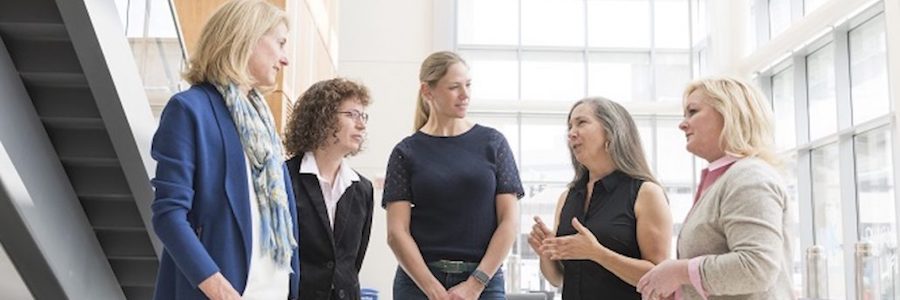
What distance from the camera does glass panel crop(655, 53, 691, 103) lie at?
13.9m

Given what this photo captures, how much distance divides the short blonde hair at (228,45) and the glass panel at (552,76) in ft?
38.0

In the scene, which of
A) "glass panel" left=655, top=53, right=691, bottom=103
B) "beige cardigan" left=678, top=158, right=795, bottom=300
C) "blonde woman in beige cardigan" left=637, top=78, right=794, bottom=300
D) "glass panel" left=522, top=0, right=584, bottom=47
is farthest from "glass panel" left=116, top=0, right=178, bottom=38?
"glass panel" left=655, top=53, right=691, bottom=103

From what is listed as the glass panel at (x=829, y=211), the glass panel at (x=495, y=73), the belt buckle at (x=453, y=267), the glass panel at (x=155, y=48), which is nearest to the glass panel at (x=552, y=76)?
the glass panel at (x=495, y=73)

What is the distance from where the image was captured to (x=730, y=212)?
2.50 m

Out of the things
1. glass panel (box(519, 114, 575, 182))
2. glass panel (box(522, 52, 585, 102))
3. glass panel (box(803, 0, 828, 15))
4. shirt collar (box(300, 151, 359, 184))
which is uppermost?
glass panel (box(803, 0, 828, 15))

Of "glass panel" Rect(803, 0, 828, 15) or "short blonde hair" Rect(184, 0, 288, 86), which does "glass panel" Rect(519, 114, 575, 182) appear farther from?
"short blonde hair" Rect(184, 0, 288, 86)

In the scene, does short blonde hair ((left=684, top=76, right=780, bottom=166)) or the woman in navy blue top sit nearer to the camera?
short blonde hair ((left=684, top=76, right=780, bottom=166))

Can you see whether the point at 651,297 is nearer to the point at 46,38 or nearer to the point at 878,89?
the point at 46,38

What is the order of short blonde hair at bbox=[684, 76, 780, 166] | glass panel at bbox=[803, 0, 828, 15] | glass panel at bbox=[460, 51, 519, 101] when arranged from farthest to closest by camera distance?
glass panel at bbox=[460, 51, 519, 101], glass panel at bbox=[803, 0, 828, 15], short blonde hair at bbox=[684, 76, 780, 166]

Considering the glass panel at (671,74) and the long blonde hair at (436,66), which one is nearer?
the long blonde hair at (436,66)

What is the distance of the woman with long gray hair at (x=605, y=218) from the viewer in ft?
9.52

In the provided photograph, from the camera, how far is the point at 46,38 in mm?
3598

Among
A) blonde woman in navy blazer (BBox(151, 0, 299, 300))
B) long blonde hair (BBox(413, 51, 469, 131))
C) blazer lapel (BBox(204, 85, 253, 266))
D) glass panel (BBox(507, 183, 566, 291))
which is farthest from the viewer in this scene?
glass panel (BBox(507, 183, 566, 291))

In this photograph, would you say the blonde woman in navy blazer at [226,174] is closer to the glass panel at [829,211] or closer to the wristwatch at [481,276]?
the wristwatch at [481,276]
